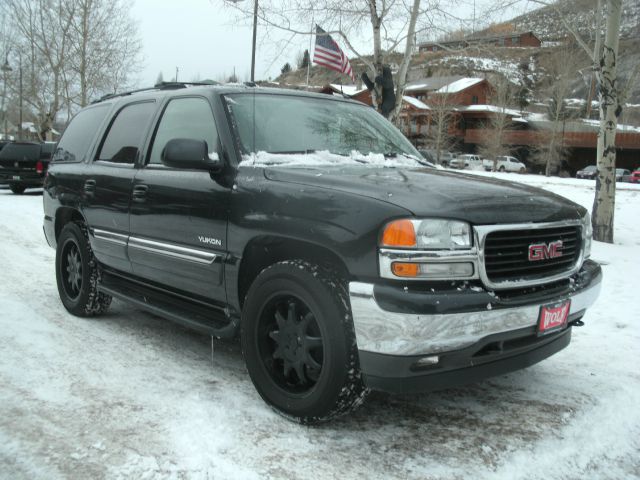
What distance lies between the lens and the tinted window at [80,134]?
5301 mm

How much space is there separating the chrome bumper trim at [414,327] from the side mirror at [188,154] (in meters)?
1.30

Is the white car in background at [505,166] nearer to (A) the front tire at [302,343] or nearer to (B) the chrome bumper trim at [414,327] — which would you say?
(A) the front tire at [302,343]

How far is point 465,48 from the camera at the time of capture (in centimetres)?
1398

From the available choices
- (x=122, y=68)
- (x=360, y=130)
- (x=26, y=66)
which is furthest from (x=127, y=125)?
(x=26, y=66)

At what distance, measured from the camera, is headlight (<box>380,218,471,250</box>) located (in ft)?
8.77

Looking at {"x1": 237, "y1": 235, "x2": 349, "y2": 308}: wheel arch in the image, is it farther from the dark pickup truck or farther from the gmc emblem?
the dark pickup truck

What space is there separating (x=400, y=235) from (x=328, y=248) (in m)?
0.40

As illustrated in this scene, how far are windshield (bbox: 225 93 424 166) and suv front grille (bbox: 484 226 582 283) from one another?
1.23 meters

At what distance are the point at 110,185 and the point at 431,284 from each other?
2.96m

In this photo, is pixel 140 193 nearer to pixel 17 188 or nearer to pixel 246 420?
pixel 246 420

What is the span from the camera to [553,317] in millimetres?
3066

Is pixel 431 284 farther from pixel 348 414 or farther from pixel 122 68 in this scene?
pixel 122 68

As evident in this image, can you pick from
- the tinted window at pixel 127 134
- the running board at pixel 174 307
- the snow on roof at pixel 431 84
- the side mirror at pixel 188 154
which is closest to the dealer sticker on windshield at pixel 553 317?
the running board at pixel 174 307

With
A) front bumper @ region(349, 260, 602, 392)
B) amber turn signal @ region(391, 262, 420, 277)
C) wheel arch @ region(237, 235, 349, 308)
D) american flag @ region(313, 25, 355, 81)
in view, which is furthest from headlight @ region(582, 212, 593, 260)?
american flag @ region(313, 25, 355, 81)
